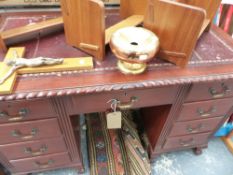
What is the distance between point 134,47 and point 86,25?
0.18 metres

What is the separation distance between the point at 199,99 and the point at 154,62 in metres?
0.28

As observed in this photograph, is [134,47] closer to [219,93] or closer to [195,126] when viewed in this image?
[219,93]

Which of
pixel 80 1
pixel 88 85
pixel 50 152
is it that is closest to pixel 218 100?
pixel 88 85

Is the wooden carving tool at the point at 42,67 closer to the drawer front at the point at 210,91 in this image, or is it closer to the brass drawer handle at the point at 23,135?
the brass drawer handle at the point at 23,135

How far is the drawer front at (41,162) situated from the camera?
882mm

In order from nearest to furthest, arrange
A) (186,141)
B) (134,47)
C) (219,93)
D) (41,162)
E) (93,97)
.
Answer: (134,47) < (93,97) < (219,93) < (41,162) < (186,141)

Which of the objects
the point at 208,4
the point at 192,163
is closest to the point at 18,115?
the point at 208,4

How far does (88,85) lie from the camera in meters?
0.56

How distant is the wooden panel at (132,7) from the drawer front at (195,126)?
567 millimetres

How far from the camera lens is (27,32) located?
0.68 m

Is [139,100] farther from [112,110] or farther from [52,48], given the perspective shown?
[52,48]

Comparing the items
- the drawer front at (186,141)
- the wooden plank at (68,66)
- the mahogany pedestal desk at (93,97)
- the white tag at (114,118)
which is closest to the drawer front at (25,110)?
the mahogany pedestal desk at (93,97)

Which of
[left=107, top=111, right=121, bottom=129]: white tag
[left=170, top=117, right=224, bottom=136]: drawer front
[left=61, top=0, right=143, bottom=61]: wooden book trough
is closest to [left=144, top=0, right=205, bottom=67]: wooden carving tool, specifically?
[left=61, top=0, right=143, bottom=61]: wooden book trough

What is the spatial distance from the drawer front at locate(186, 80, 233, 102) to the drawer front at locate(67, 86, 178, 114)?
9cm
